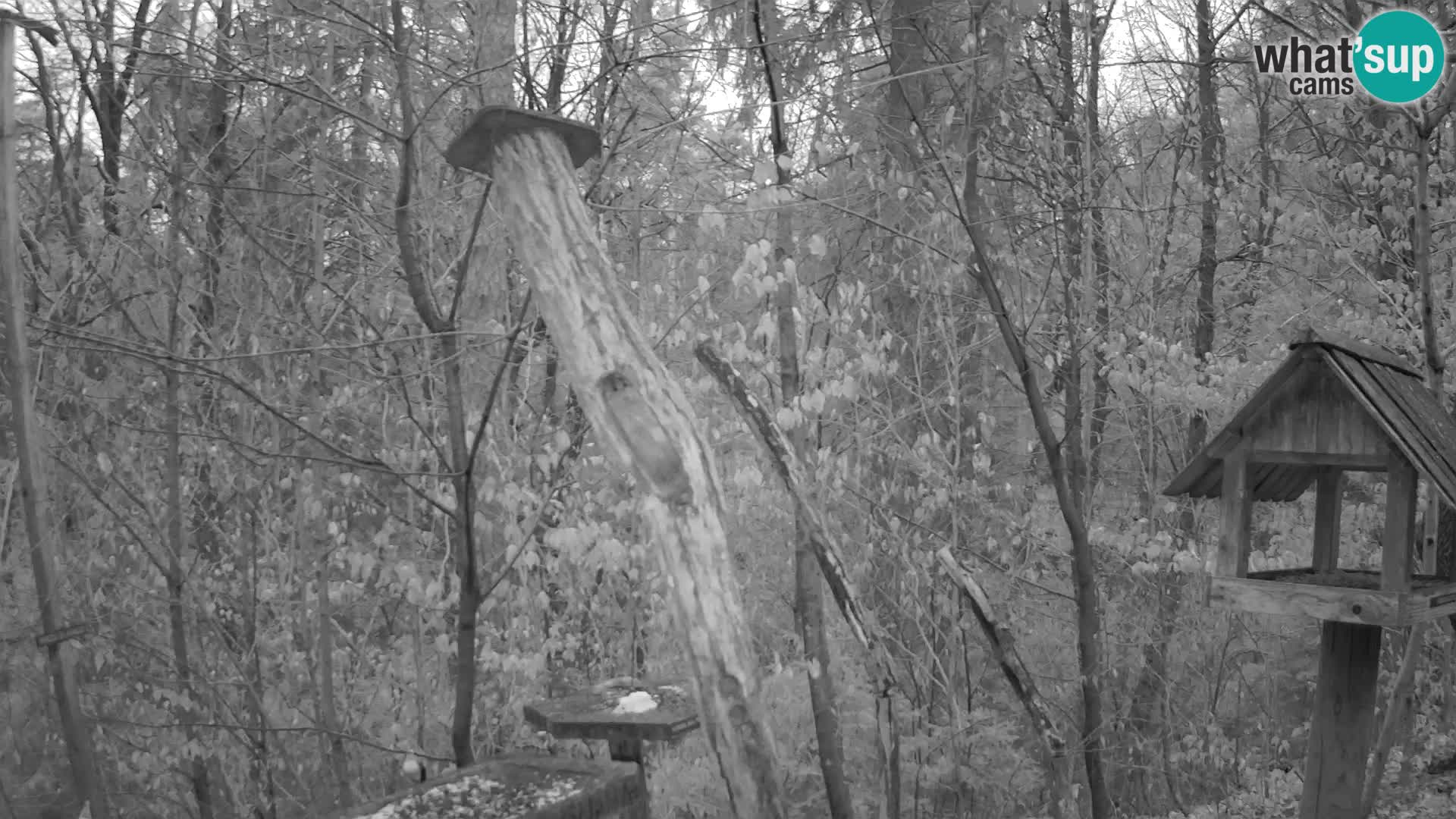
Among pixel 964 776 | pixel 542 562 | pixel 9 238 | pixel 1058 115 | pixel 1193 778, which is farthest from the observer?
pixel 1193 778

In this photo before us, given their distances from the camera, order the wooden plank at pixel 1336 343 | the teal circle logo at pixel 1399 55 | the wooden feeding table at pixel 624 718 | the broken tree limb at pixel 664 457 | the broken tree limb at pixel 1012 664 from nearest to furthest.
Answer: the broken tree limb at pixel 664 457
the wooden plank at pixel 1336 343
the wooden feeding table at pixel 624 718
the broken tree limb at pixel 1012 664
the teal circle logo at pixel 1399 55

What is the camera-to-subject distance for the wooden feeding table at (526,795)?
130 inches

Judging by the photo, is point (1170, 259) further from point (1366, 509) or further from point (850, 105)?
point (850, 105)

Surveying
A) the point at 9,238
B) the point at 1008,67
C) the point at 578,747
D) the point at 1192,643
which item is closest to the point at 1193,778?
the point at 1192,643

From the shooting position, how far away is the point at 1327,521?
4.40 meters

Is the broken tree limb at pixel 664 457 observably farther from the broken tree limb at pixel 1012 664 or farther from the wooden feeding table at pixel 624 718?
the broken tree limb at pixel 1012 664

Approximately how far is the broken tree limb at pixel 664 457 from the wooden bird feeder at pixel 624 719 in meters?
0.86

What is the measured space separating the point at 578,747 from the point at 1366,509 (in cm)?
666

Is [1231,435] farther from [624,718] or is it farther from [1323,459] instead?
[624,718]

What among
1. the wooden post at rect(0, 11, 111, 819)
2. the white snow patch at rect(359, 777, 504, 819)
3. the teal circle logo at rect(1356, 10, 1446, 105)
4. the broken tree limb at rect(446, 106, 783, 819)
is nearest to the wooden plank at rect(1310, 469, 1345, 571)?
the broken tree limb at rect(446, 106, 783, 819)

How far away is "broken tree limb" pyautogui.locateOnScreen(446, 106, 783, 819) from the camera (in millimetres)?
2979

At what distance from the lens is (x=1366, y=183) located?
7.69 metres

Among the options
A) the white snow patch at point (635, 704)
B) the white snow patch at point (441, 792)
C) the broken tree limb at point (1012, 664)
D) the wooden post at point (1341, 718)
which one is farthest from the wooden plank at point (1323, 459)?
the white snow patch at point (441, 792)

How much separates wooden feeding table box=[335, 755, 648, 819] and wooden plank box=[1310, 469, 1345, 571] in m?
2.66
